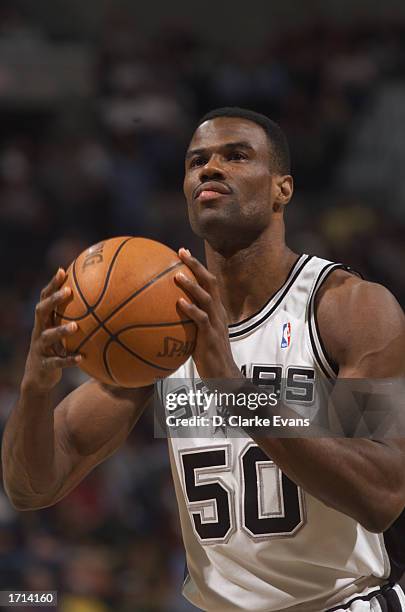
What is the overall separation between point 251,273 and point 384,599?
120cm

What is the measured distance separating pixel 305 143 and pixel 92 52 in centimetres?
259

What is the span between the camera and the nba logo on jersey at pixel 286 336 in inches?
146

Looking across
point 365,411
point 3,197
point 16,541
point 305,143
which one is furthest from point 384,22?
point 365,411

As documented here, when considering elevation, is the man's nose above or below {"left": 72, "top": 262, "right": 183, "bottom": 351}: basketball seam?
above

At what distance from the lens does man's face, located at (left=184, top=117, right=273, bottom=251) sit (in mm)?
3695


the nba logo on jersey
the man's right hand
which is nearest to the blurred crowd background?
the nba logo on jersey

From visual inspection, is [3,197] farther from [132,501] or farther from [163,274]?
→ [163,274]

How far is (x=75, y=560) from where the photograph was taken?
23.6 ft

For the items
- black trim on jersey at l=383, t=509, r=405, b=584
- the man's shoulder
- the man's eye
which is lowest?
black trim on jersey at l=383, t=509, r=405, b=584

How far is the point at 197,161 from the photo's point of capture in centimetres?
390

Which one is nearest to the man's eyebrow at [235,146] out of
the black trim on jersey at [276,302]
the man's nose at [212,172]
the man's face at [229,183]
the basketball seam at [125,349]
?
the man's face at [229,183]

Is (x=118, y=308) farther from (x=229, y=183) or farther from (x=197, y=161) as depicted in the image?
(x=197, y=161)

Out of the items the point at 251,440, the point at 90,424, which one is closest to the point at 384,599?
the point at 251,440

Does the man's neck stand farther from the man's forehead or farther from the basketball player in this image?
the man's forehead
